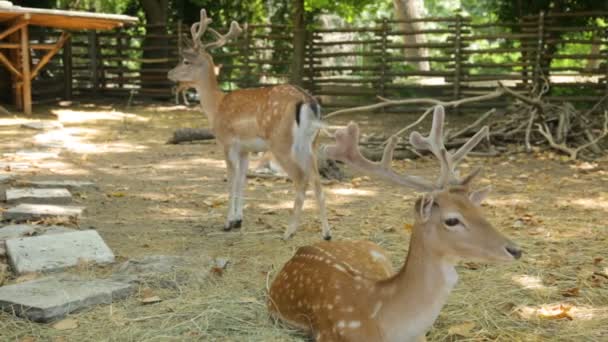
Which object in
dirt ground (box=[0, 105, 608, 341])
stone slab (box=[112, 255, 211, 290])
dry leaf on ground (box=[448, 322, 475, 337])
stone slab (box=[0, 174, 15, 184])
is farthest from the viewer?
stone slab (box=[0, 174, 15, 184])

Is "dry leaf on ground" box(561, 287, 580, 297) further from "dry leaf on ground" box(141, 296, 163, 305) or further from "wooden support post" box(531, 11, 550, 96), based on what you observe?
"wooden support post" box(531, 11, 550, 96)

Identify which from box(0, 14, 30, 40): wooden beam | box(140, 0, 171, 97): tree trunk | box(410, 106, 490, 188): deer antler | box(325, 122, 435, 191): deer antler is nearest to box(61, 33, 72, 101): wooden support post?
box(140, 0, 171, 97): tree trunk

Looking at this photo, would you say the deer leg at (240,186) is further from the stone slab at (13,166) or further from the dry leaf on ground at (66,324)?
the stone slab at (13,166)

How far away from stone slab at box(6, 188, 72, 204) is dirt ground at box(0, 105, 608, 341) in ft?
0.92

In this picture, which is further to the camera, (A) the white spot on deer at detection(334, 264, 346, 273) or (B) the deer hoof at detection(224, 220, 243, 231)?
(B) the deer hoof at detection(224, 220, 243, 231)

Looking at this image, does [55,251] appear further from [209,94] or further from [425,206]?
[425,206]

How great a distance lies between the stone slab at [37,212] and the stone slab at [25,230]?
0.22m

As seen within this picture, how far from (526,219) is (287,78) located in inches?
494

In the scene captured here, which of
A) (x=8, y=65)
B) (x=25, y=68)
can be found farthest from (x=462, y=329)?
(x=25, y=68)

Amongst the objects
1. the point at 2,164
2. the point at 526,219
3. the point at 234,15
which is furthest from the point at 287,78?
the point at 526,219

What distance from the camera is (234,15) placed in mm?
20516

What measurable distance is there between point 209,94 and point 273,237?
1703mm

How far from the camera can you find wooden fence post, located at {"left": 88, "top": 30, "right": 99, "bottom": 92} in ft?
63.6

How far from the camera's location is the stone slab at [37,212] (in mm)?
6070
